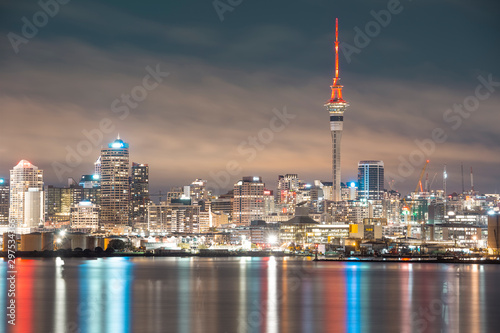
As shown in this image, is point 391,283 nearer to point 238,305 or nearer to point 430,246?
point 238,305

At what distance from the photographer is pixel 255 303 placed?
2308 inches

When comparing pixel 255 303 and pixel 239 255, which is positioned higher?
pixel 255 303

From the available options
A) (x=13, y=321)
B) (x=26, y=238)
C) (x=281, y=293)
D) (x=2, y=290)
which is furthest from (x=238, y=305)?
(x=26, y=238)

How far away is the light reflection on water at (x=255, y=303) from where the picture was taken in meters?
45.6

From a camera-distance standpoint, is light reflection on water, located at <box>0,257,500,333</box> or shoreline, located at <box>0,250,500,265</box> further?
shoreline, located at <box>0,250,500,265</box>

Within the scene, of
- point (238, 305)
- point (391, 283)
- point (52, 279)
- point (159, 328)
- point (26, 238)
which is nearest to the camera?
point (159, 328)

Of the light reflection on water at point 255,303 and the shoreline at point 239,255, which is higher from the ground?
the light reflection on water at point 255,303

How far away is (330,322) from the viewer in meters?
47.5

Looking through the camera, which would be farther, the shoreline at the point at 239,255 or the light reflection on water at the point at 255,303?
the shoreline at the point at 239,255

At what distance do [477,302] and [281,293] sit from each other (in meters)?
16.3

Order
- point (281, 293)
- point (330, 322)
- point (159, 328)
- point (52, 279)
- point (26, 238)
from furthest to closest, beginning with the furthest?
point (26, 238) < point (52, 279) < point (281, 293) < point (330, 322) < point (159, 328)

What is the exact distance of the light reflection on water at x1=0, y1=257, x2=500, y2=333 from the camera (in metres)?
45.6

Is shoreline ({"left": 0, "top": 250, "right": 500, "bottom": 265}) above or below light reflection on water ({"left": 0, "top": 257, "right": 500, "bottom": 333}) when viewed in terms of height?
below

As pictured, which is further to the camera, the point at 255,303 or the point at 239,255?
the point at 239,255
